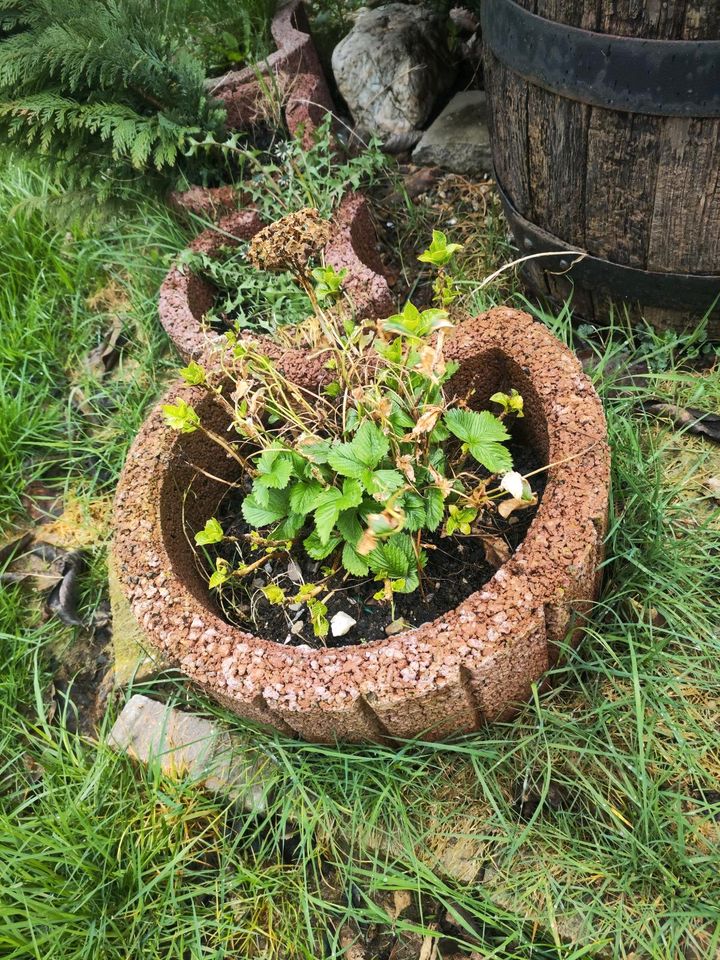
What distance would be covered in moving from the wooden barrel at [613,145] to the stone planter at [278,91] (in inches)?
36.4

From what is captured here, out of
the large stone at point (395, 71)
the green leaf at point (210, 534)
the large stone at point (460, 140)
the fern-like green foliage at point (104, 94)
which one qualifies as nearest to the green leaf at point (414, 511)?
the green leaf at point (210, 534)

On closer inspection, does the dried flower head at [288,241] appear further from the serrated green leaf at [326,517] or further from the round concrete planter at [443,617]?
the serrated green leaf at [326,517]

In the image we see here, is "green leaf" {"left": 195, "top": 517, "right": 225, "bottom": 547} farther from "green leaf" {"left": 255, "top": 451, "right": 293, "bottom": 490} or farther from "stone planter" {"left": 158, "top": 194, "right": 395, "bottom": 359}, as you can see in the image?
"stone planter" {"left": 158, "top": 194, "right": 395, "bottom": 359}

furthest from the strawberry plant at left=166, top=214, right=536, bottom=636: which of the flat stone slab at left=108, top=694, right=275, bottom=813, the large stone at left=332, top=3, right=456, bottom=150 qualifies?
the large stone at left=332, top=3, right=456, bottom=150

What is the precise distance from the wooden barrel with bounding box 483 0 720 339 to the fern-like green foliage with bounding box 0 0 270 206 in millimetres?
1010

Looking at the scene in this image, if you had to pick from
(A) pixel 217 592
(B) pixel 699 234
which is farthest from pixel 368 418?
(B) pixel 699 234

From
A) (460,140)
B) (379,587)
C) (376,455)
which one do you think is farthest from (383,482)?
(460,140)

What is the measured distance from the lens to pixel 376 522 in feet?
4.45

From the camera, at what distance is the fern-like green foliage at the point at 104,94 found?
2498 millimetres

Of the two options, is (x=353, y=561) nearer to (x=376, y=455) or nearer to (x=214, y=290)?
(x=376, y=455)

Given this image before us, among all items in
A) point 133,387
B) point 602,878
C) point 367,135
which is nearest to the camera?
point 602,878

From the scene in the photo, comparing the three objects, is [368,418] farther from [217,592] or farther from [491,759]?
[491,759]

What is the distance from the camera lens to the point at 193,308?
8.07 ft

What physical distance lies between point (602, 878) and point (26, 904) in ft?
3.87
